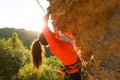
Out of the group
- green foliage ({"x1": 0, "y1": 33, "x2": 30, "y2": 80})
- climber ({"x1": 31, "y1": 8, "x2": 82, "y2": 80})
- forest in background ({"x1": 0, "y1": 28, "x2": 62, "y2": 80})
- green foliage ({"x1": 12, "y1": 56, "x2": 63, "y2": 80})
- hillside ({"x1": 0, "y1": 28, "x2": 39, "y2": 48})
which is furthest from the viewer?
hillside ({"x1": 0, "y1": 28, "x2": 39, "y2": 48})

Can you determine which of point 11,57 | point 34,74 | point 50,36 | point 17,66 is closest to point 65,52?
point 50,36

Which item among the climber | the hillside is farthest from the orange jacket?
the hillside

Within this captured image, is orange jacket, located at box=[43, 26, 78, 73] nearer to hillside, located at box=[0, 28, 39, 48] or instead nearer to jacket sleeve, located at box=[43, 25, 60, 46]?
jacket sleeve, located at box=[43, 25, 60, 46]

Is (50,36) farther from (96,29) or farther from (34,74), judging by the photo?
(34,74)

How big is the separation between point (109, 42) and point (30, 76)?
46243 mm

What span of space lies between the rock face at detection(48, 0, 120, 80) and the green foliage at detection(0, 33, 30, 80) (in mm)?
47166

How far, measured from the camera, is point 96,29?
4469 millimetres

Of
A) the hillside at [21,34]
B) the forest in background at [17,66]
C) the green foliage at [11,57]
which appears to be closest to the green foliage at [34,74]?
the forest in background at [17,66]

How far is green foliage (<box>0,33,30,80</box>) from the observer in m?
51.5

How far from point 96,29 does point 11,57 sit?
50545 millimetres

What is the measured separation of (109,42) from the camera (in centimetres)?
413

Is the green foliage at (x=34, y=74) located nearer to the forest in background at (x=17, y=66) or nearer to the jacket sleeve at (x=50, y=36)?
the forest in background at (x=17, y=66)

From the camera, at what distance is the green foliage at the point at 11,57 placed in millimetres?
51531

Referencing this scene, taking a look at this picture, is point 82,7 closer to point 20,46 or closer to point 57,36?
point 57,36
